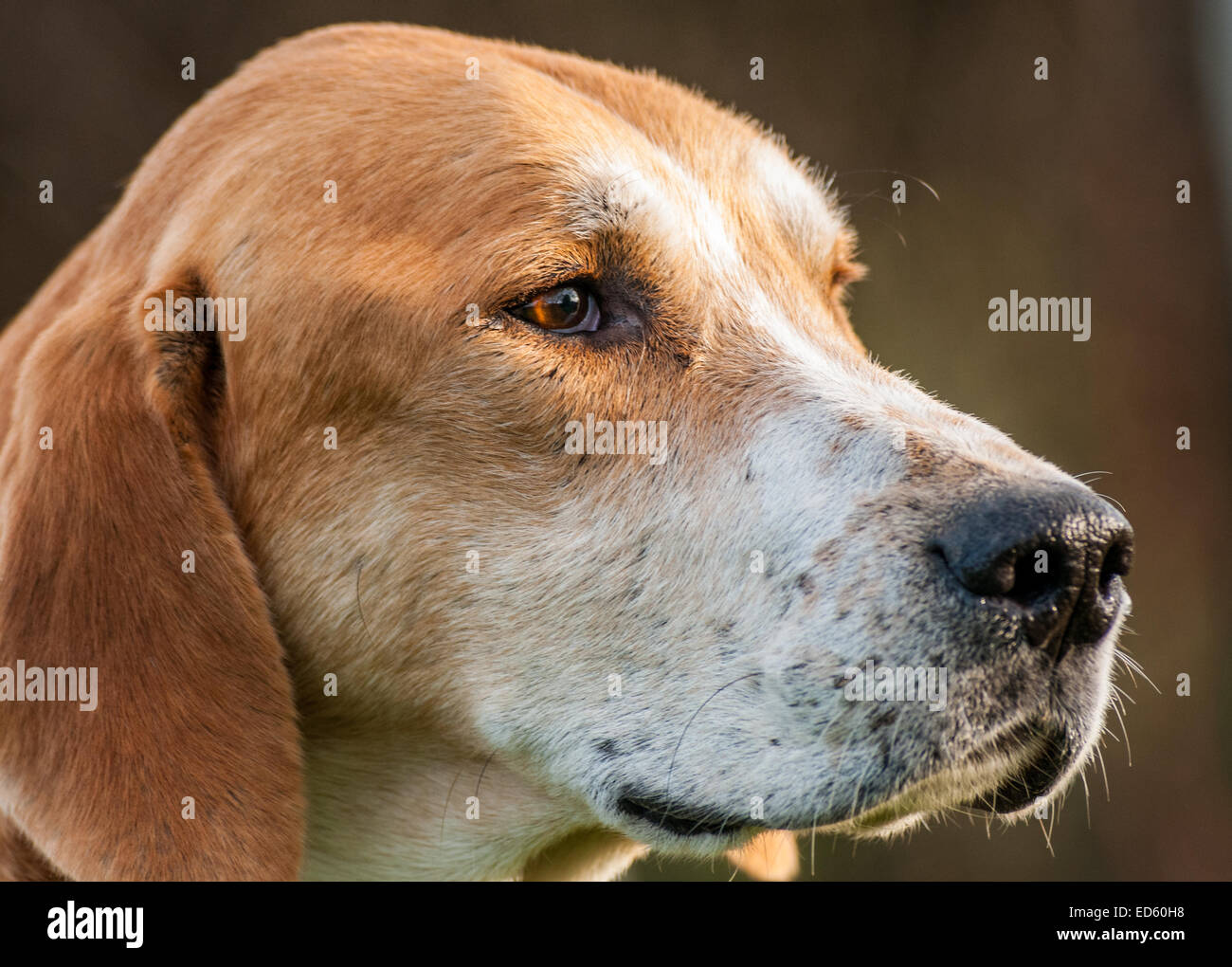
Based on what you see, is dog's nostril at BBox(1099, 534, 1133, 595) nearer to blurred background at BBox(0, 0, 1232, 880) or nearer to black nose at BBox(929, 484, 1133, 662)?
black nose at BBox(929, 484, 1133, 662)

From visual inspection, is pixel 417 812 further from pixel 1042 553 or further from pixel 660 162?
pixel 660 162

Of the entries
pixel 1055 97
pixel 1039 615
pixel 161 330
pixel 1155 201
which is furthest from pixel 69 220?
pixel 1155 201

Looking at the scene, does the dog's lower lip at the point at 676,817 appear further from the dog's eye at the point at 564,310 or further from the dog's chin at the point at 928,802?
the dog's eye at the point at 564,310

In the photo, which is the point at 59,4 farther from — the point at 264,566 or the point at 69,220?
the point at 264,566

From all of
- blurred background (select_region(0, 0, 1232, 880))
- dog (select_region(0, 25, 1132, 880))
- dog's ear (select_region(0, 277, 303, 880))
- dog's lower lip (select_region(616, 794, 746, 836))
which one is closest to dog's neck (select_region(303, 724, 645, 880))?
dog (select_region(0, 25, 1132, 880))

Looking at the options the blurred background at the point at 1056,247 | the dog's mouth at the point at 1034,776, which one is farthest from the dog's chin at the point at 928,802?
the blurred background at the point at 1056,247

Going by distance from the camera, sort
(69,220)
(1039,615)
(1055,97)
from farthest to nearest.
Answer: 1. (1055,97)
2. (69,220)
3. (1039,615)
